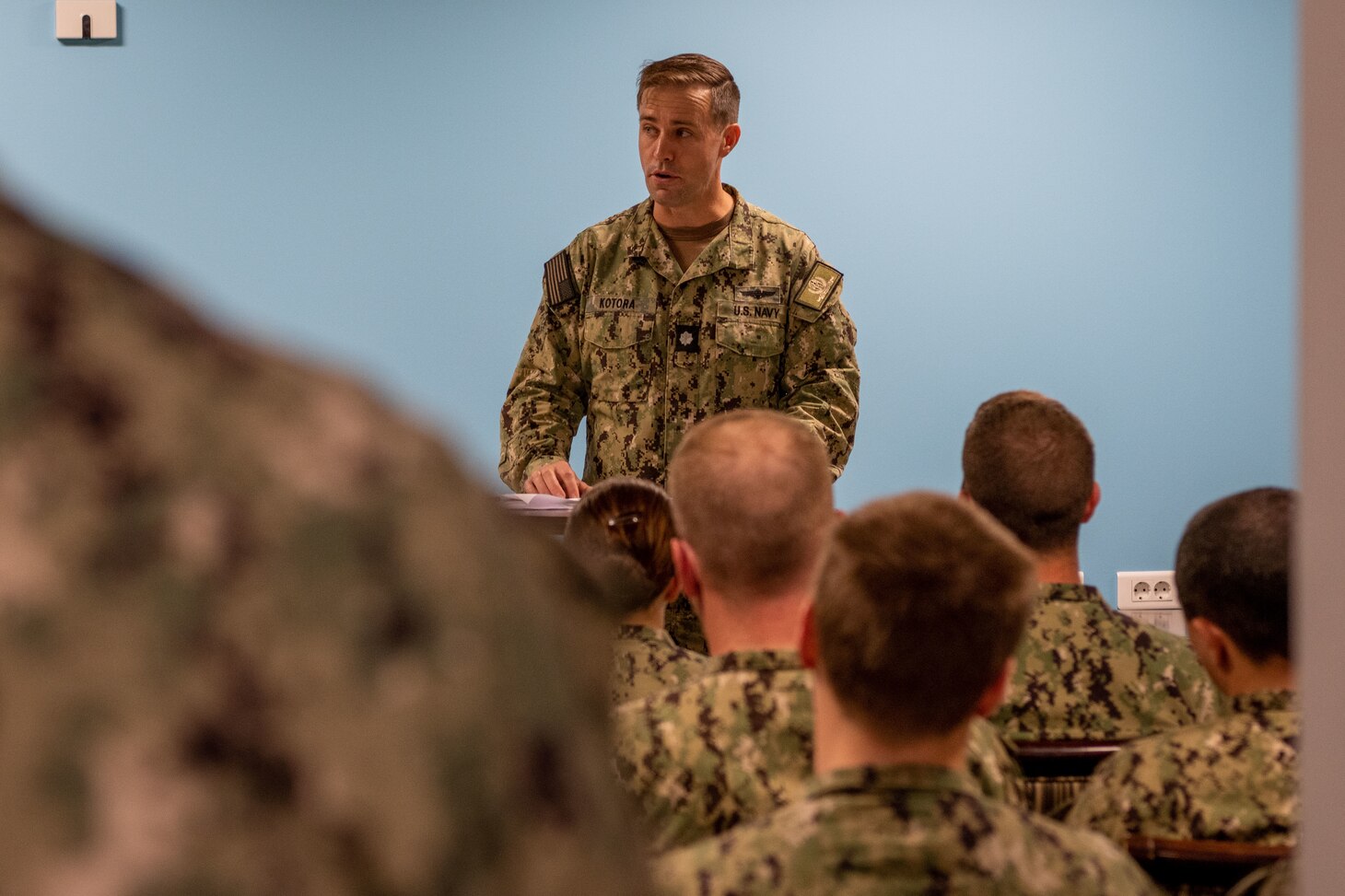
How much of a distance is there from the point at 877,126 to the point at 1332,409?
156 inches

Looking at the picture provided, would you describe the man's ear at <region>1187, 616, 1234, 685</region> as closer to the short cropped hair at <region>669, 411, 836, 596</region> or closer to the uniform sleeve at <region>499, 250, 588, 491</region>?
the short cropped hair at <region>669, 411, 836, 596</region>

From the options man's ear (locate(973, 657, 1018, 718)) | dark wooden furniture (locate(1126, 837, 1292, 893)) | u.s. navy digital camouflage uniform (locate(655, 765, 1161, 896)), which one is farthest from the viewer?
dark wooden furniture (locate(1126, 837, 1292, 893))

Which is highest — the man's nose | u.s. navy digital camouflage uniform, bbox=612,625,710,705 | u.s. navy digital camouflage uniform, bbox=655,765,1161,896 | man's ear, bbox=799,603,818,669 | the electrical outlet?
the man's nose

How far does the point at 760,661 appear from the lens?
1.59 meters

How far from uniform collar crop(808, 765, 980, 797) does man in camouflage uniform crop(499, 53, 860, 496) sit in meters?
2.25

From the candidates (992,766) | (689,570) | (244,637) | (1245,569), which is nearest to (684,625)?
(689,570)

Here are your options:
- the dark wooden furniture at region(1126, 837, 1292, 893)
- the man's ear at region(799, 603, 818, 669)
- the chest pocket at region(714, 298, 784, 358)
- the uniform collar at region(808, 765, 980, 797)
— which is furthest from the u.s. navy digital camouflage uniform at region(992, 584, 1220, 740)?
the chest pocket at region(714, 298, 784, 358)

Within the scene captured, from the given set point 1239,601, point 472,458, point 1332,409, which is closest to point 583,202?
point 1239,601

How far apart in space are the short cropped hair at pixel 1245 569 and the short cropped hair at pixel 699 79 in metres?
1.89

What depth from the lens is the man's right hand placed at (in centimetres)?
299

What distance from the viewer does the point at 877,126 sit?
4582 mm

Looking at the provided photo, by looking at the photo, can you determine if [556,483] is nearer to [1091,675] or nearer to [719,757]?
[1091,675]

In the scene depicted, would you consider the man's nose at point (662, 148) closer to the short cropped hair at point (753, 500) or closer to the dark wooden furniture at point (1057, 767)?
the short cropped hair at point (753, 500)

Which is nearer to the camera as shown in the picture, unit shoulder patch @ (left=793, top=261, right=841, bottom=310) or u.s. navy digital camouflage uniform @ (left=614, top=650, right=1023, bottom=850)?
u.s. navy digital camouflage uniform @ (left=614, top=650, right=1023, bottom=850)
